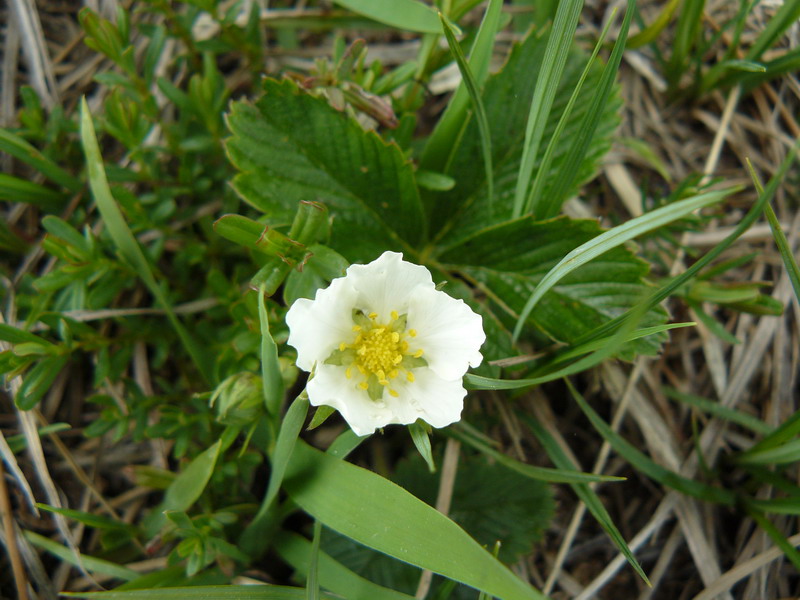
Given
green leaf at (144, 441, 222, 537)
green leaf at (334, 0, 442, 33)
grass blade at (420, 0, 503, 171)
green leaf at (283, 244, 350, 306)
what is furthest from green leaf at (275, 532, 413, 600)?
green leaf at (334, 0, 442, 33)

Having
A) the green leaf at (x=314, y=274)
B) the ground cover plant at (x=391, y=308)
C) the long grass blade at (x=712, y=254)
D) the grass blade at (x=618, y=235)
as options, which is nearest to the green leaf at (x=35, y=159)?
the ground cover plant at (x=391, y=308)

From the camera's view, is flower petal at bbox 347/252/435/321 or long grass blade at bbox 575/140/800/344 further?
flower petal at bbox 347/252/435/321

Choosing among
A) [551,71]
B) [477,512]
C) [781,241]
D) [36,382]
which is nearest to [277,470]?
[36,382]

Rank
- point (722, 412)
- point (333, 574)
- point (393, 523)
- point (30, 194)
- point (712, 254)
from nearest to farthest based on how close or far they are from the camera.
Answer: point (712, 254) → point (393, 523) → point (333, 574) → point (30, 194) → point (722, 412)

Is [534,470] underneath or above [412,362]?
underneath

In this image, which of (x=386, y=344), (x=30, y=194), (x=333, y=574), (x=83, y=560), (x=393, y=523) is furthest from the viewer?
(x=30, y=194)

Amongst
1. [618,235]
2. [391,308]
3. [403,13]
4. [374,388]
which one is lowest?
[374,388]

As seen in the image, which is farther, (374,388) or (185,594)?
(374,388)

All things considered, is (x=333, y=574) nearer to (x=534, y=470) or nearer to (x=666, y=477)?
(x=534, y=470)

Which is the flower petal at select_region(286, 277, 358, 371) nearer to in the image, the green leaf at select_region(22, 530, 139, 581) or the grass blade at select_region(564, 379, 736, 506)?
the grass blade at select_region(564, 379, 736, 506)
